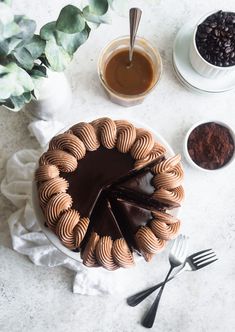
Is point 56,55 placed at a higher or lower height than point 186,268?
higher

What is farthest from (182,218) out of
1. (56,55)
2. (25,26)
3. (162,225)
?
(25,26)

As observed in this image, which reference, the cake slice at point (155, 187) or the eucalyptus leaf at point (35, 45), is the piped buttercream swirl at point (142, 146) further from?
the eucalyptus leaf at point (35, 45)

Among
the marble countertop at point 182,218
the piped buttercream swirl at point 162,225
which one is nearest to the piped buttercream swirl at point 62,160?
the piped buttercream swirl at point 162,225

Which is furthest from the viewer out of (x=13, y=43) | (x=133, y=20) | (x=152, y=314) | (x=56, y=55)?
(x=152, y=314)

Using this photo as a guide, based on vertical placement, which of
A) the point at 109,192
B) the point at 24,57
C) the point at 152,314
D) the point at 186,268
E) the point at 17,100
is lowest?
the point at 152,314

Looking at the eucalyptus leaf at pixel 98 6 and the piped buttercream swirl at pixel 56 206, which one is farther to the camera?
the piped buttercream swirl at pixel 56 206

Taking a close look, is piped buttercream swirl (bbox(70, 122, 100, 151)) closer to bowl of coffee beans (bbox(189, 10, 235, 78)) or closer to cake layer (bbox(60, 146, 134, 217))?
cake layer (bbox(60, 146, 134, 217))

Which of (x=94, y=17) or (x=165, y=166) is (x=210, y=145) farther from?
(x=94, y=17)
